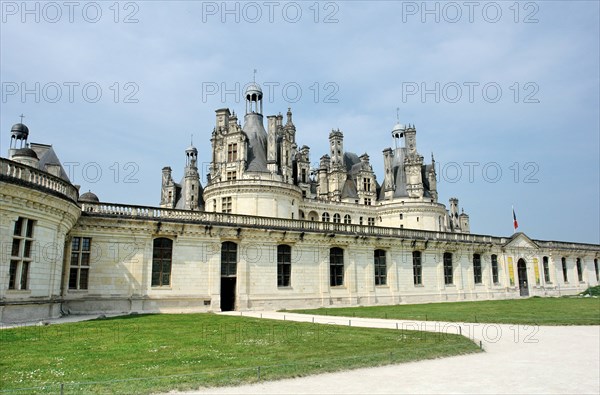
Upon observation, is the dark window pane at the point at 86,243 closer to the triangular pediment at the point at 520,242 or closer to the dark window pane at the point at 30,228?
the dark window pane at the point at 30,228

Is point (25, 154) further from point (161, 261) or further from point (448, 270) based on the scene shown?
point (448, 270)

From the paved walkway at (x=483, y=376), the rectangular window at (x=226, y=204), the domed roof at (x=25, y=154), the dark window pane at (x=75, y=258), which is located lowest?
the paved walkway at (x=483, y=376)

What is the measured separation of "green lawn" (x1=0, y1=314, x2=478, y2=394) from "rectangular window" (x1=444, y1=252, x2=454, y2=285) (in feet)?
80.2

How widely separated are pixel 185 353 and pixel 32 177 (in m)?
10.7

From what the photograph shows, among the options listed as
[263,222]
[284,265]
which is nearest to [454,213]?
[284,265]

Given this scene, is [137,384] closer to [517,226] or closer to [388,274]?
[388,274]

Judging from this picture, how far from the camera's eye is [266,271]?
2844 centimetres

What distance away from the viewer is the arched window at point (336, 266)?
104ft

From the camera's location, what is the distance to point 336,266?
31891mm

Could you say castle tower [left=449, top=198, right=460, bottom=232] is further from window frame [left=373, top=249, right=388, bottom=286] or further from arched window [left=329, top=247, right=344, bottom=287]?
arched window [left=329, top=247, right=344, bottom=287]

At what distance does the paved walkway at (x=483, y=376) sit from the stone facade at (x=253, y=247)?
13238 mm

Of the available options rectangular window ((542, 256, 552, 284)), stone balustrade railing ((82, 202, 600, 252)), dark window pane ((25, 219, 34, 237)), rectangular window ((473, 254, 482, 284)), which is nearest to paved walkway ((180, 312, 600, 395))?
dark window pane ((25, 219, 34, 237))

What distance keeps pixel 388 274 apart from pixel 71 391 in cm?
2908

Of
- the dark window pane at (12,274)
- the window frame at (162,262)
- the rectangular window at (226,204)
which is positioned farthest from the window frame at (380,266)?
the dark window pane at (12,274)
